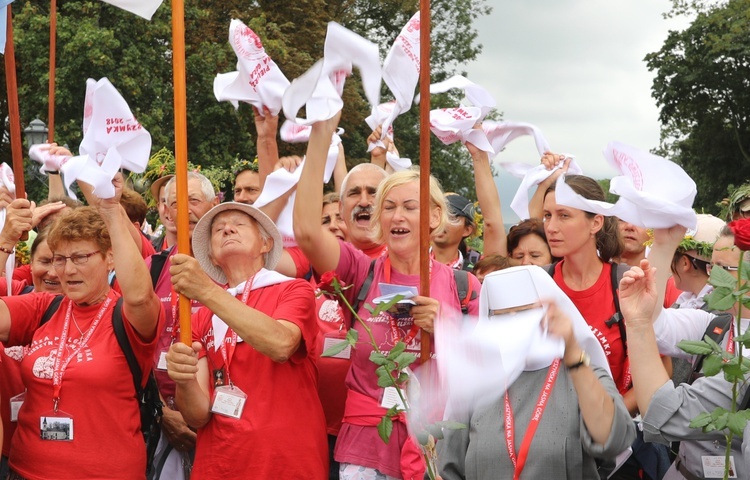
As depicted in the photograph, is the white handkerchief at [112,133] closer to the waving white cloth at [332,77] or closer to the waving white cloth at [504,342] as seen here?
the waving white cloth at [332,77]

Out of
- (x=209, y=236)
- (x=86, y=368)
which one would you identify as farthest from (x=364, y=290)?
(x=86, y=368)

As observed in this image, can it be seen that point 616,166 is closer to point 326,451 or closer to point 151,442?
point 326,451

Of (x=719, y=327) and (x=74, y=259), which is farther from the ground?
(x=74, y=259)

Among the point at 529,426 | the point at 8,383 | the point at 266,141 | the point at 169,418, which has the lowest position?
the point at 169,418

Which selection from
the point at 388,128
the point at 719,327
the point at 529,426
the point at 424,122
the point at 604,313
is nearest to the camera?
the point at 529,426

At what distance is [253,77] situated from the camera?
215 inches

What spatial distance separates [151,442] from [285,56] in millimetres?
17516

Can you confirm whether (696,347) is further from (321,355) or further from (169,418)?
(169,418)

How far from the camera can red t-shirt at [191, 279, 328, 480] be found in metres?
4.20

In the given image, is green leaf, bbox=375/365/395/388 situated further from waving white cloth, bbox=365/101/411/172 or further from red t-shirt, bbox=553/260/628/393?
waving white cloth, bbox=365/101/411/172

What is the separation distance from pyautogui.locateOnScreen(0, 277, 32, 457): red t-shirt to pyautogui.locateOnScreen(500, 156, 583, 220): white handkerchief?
2933 mm

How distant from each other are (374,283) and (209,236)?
2.67 ft

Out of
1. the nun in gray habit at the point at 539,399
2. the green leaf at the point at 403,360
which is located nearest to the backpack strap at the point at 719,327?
the nun in gray habit at the point at 539,399

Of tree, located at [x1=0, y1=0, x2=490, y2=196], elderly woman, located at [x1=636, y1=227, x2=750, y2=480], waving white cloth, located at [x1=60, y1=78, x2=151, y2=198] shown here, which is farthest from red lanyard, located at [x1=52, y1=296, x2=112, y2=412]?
tree, located at [x1=0, y1=0, x2=490, y2=196]
